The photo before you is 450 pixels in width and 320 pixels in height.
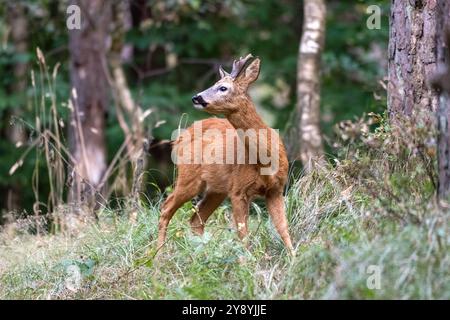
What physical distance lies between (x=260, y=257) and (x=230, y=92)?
132 centimetres

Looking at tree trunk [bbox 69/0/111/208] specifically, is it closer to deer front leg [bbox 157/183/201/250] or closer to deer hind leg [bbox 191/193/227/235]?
deer hind leg [bbox 191/193/227/235]

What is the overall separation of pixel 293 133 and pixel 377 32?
4.59m

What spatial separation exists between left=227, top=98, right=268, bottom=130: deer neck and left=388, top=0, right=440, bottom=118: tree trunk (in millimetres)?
990

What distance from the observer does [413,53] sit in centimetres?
671

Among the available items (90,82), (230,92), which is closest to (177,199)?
(230,92)

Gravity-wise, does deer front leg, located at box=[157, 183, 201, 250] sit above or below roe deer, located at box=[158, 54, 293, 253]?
below

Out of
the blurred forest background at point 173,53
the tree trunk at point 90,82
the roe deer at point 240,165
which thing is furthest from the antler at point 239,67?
the blurred forest background at point 173,53

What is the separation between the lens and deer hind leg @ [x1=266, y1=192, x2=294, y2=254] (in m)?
6.37

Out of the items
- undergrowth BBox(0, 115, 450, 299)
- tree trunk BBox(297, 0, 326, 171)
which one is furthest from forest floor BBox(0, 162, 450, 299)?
tree trunk BBox(297, 0, 326, 171)

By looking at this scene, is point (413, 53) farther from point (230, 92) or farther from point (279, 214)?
point (279, 214)

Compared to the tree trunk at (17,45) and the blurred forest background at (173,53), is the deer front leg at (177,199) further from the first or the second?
the tree trunk at (17,45)

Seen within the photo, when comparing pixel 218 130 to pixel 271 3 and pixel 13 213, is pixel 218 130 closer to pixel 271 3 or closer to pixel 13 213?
pixel 13 213

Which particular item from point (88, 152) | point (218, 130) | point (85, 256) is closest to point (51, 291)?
point (85, 256)

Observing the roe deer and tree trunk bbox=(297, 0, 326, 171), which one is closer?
the roe deer
